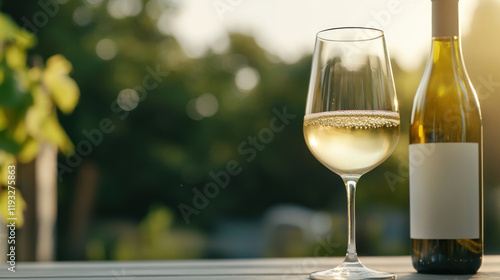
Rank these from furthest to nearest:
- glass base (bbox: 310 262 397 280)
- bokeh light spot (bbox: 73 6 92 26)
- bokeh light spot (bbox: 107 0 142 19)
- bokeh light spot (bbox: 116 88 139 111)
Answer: bokeh light spot (bbox: 116 88 139 111) → bokeh light spot (bbox: 107 0 142 19) → bokeh light spot (bbox: 73 6 92 26) → glass base (bbox: 310 262 397 280)

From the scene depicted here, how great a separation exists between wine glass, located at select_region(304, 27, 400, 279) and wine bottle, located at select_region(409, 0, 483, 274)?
9 cm

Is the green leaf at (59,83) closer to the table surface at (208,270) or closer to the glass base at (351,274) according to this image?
the table surface at (208,270)

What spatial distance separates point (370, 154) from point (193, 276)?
400 millimetres

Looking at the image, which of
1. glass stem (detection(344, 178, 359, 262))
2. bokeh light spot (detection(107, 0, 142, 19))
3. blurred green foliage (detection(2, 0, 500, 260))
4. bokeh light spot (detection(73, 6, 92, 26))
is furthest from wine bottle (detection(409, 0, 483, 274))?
bokeh light spot (detection(107, 0, 142, 19))

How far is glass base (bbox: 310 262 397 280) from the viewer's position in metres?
1.02

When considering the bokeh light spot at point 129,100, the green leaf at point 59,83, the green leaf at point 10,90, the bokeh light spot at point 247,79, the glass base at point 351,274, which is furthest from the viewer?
the bokeh light spot at point 247,79

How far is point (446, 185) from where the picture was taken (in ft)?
3.66

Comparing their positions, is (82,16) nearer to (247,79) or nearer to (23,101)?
(247,79)

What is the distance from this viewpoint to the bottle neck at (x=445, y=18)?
1.19 meters

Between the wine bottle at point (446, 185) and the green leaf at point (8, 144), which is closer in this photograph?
the wine bottle at point (446, 185)

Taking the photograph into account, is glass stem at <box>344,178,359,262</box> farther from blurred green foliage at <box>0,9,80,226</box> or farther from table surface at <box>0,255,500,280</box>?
blurred green foliage at <box>0,9,80,226</box>

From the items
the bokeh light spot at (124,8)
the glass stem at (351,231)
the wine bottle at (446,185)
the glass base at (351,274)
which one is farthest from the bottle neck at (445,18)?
the bokeh light spot at (124,8)

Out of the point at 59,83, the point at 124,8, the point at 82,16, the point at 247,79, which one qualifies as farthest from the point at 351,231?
the point at 247,79

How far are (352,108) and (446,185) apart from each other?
229 millimetres
